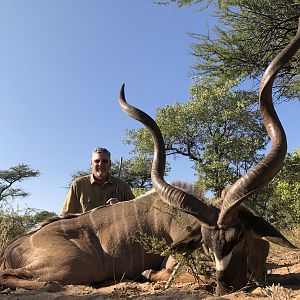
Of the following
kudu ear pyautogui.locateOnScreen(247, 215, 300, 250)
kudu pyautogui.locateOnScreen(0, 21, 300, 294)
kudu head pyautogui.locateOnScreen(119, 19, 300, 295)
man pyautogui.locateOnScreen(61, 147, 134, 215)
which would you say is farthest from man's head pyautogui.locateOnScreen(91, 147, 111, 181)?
kudu ear pyautogui.locateOnScreen(247, 215, 300, 250)

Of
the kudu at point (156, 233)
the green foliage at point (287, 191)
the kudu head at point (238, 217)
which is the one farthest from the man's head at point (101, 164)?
the green foliage at point (287, 191)

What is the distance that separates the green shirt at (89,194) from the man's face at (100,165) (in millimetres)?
80

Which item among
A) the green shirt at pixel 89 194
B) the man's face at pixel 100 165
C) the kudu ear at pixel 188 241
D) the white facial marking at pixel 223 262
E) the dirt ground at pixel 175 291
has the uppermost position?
the man's face at pixel 100 165

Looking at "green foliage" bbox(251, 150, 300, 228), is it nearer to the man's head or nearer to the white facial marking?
the man's head

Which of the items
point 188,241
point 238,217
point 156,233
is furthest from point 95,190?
point 238,217

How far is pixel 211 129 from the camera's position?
1546 cm

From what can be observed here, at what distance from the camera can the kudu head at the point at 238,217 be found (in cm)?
258

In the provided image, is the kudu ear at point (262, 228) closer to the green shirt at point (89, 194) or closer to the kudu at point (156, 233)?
the kudu at point (156, 233)

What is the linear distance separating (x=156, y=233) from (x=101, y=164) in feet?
4.79

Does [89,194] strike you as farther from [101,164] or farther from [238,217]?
[238,217]

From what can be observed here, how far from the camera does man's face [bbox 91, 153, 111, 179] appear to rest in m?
4.92

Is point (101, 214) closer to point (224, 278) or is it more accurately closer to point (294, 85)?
point (224, 278)

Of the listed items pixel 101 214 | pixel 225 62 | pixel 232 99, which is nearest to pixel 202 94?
pixel 232 99

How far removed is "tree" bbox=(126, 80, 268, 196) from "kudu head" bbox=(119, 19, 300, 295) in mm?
10860
